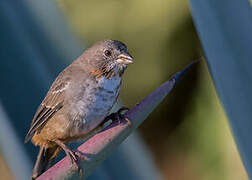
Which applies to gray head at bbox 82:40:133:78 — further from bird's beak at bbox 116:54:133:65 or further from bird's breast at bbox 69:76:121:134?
bird's breast at bbox 69:76:121:134

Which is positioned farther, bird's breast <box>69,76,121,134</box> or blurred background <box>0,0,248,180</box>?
blurred background <box>0,0,248,180</box>

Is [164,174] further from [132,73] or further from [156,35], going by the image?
[156,35]

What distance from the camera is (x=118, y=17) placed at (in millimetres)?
3787

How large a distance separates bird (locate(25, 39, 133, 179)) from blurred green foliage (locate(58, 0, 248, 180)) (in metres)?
1.25

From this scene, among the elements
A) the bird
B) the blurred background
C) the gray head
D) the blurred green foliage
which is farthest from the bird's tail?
the blurred green foliage

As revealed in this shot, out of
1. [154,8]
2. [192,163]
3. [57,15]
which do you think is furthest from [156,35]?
[57,15]

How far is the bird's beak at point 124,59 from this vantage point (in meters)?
2.36

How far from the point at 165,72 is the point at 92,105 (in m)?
1.66

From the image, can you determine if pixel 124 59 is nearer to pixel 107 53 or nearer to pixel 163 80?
pixel 107 53

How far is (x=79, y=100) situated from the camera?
2211 mm

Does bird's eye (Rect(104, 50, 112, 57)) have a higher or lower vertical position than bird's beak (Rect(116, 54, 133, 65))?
higher

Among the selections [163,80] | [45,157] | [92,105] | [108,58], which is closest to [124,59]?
[108,58]

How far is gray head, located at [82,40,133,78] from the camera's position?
7.78 feet

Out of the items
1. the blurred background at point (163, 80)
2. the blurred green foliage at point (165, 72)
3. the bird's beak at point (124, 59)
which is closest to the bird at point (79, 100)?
the bird's beak at point (124, 59)
